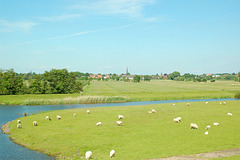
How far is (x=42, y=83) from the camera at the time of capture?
89375mm

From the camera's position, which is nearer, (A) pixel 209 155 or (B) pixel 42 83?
(A) pixel 209 155

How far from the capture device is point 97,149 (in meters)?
21.0

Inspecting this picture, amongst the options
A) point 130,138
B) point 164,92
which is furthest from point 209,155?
point 164,92

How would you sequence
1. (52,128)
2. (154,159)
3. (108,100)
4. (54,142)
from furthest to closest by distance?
(108,100)
(52,128)
(54,142)
(154,159)

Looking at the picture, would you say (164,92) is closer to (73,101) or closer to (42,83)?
(73,101)

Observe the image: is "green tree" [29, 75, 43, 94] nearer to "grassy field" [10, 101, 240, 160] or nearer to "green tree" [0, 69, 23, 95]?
"green tree" [0, 69, 23, 95]

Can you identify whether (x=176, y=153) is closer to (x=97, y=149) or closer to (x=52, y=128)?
(x=97, y=149)

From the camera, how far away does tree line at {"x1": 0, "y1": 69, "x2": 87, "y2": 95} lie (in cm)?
8425

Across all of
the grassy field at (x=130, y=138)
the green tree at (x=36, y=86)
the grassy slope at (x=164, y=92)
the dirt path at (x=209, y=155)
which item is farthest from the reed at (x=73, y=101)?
the dirt path at (x=209, y=155)

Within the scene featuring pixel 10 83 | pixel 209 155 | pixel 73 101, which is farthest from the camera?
pixel 10 83

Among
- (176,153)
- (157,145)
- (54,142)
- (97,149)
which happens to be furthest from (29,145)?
(176,153)

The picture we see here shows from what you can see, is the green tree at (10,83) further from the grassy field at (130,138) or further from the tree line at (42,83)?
the grassy field at (130,138)

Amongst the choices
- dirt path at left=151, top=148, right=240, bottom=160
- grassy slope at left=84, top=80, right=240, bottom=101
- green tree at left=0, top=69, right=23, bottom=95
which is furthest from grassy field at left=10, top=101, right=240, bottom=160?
green tree at left=0, top=69, right=23, bottom=95

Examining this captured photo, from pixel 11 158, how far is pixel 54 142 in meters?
4.39
